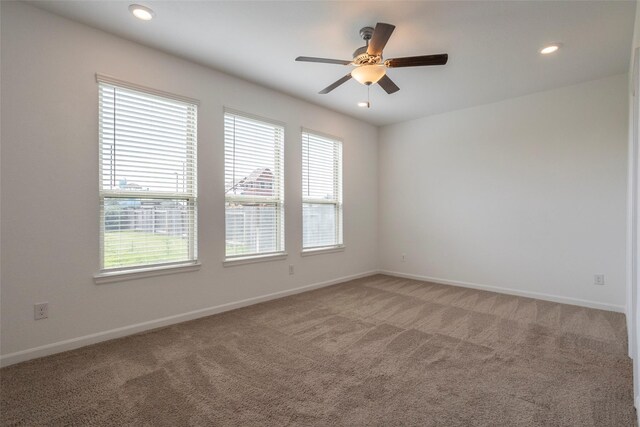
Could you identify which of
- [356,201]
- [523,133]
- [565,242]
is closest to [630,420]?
[565,242]

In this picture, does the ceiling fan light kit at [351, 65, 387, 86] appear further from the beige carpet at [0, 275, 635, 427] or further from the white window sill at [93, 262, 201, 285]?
the white window sill at [93, 262, 201, 285]

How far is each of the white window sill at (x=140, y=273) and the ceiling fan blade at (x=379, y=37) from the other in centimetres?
277

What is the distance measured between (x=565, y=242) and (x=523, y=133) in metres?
1.60

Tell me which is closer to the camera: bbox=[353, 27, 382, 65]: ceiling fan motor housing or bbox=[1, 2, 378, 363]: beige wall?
bbox=[1, 2, 378, 363]: beige wall

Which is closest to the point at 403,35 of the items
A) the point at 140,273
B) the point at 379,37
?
the point at 379,37

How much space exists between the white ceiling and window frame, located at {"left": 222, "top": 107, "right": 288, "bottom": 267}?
1.57 feet

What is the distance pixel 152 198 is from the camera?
308cm

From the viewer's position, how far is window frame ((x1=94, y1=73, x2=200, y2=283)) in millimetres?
2783

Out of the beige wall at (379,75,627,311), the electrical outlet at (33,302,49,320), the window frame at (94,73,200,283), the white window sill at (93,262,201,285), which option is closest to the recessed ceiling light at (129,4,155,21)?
the window frame at (94,73,200,283)

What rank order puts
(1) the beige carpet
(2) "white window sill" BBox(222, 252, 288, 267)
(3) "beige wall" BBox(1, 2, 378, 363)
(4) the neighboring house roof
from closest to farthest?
(1) the beige carpet
(3) "beige wall" BBox(1, 2, 378, 363)
(2) "white window sill" BBox(222, 252, 288, 267)
(4) the neighboring house roof

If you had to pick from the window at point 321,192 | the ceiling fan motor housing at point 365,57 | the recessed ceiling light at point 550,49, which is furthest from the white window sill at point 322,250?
the recessed ceiling light at point 550,49

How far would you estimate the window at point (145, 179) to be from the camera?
9.30 ft

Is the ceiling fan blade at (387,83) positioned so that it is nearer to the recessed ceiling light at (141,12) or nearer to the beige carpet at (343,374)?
the recessed ceiling light at (141,12)

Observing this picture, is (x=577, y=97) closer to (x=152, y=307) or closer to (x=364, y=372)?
(x=364, y=372)
